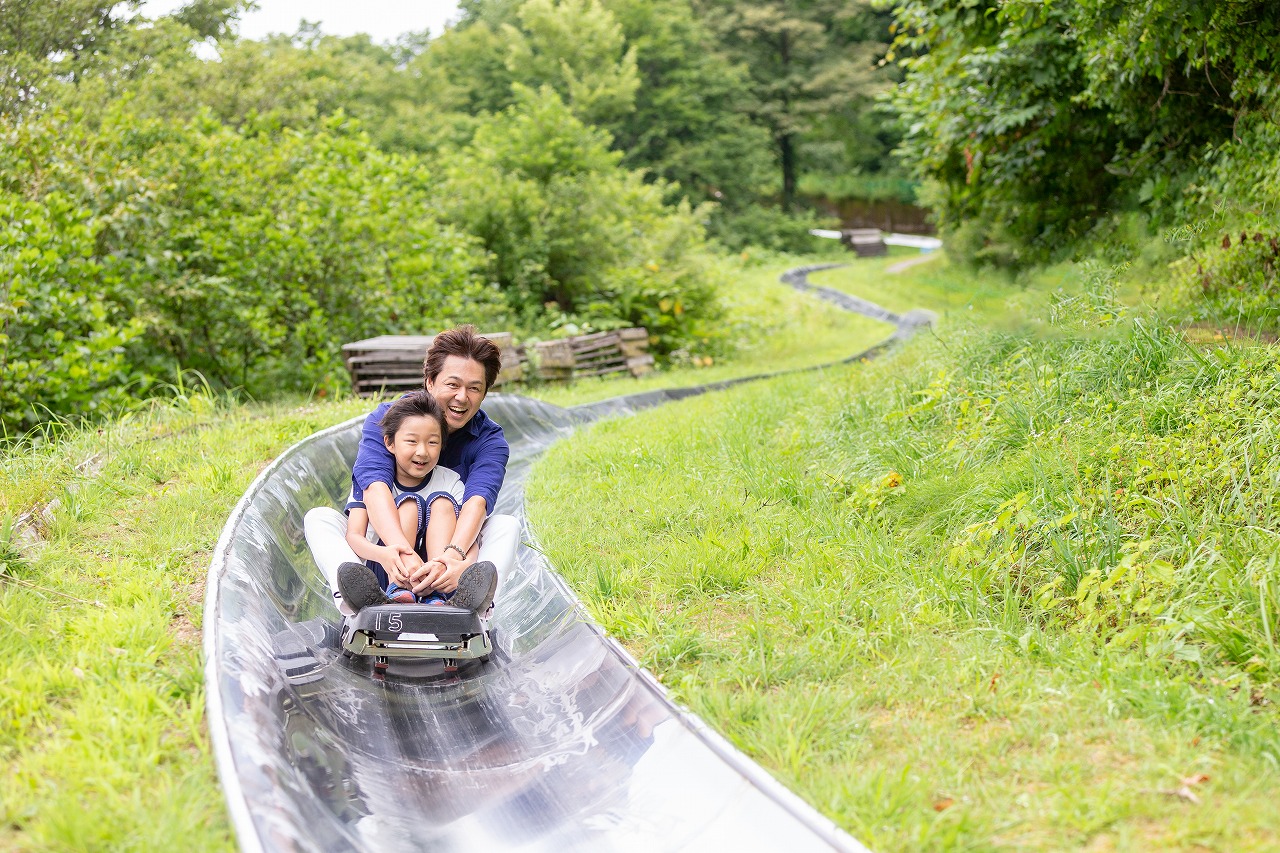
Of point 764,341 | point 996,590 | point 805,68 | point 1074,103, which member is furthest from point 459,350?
point 805,68

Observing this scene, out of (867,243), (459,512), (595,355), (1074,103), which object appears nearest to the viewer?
(459,512)

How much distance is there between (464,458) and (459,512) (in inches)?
12.4

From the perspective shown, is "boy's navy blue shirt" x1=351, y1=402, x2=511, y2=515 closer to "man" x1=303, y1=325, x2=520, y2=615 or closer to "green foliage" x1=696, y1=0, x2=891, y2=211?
"man" x1=303, y1=325, x2=520, y2=615

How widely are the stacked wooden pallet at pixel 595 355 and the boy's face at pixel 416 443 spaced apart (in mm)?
7587

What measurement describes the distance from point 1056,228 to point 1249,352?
5.19 meters

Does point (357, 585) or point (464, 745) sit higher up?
point (357, 585)

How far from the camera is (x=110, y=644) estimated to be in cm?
332

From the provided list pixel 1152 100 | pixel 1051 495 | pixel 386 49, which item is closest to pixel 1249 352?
pixel 1051 495

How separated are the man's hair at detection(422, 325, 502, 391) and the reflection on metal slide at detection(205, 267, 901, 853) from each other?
3.30 ft

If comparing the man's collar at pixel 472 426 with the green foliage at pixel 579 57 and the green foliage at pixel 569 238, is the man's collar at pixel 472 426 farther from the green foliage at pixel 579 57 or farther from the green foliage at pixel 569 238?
the green foliage at pixel 579 57

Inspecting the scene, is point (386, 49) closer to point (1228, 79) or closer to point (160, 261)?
point (160, 261)

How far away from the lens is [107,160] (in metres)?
8.96

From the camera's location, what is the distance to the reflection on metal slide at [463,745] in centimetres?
270

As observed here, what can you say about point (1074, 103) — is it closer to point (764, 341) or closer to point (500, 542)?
point (500, 542)
